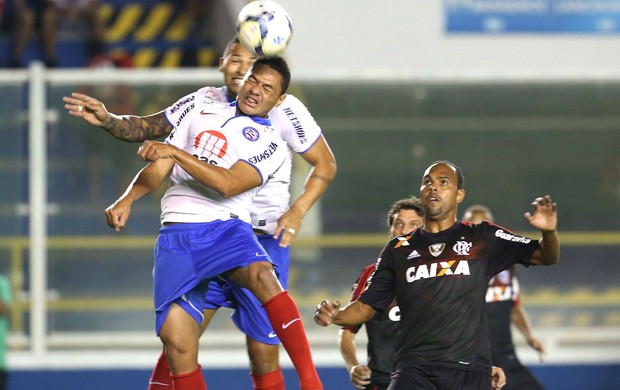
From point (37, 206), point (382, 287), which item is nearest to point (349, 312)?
point (382, 287)

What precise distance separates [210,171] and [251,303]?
98cm

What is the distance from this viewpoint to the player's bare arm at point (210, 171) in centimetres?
479

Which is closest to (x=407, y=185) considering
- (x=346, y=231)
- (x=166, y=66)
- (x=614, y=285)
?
(x=346, y=231)

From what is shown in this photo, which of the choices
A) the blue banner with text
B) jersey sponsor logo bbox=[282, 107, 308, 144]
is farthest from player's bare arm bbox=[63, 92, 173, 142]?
the blue banner with text

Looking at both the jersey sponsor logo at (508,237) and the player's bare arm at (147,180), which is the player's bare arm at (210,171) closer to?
the player's bare arm at (147,180)

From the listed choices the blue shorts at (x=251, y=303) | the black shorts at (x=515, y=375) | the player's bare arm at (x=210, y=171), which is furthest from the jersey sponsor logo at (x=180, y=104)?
the black shorts at (x=515, y=375)

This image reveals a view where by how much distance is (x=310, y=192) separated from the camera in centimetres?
575

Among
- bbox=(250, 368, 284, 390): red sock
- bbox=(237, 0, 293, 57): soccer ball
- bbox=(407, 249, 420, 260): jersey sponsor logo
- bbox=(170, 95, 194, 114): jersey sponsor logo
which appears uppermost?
bbox=(237, 0, 293, 57): soccer ball

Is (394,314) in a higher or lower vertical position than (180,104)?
lower

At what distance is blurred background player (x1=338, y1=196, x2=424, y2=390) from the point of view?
5.73m

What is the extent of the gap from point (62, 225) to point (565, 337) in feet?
12.3

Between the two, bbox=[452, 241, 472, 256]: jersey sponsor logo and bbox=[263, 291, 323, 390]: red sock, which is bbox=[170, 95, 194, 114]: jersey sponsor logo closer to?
bbox=[263, 291, 323, 390]: red sock

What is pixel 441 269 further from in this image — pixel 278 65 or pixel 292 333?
pixel 278 65

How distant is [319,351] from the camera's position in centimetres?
866
